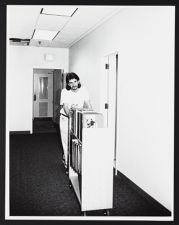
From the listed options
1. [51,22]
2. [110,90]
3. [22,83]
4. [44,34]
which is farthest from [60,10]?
[22,83]

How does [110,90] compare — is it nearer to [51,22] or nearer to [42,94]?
[51,22]

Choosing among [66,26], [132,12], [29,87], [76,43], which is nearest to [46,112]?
[29,87]

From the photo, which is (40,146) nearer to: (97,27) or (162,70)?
(97,27)

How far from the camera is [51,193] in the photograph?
11.3 ft

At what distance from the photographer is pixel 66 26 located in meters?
5.47

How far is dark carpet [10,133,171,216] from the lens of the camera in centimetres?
293

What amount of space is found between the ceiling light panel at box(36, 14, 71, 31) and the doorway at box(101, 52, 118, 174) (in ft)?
3.64

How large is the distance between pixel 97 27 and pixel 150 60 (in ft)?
8.22

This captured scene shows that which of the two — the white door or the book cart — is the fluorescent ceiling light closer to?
the book cart

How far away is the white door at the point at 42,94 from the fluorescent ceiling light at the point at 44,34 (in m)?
5.22

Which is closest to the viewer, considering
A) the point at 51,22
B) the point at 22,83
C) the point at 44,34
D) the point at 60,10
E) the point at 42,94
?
the point at 60,10

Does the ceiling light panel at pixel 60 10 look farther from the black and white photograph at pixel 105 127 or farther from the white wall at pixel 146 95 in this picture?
the white wall at pixel 146 95

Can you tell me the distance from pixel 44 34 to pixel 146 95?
12.9 ft

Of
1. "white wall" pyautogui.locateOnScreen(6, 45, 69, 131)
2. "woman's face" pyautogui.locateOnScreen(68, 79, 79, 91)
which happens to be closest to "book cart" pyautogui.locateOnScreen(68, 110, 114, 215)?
"woman's face" pyautogui.locateOnScreen(68, 79, 79, 91)
